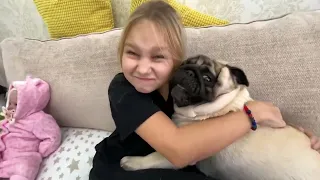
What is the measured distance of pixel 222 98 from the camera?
1143 millimetres

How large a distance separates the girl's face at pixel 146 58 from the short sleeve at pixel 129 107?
0.09 feet

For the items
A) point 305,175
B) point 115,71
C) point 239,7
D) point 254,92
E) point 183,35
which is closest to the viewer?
point 305,175

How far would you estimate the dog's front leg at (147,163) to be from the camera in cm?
117

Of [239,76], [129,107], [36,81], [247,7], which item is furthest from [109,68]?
[247,7]

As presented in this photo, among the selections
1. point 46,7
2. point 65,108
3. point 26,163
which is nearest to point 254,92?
point 65,108

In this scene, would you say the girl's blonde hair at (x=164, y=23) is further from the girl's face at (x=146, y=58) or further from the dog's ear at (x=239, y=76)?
the dog's ear at (x=239, y=76)

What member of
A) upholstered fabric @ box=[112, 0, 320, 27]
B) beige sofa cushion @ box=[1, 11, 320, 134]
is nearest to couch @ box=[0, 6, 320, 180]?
beige sofa cushion @ box=[1, 11, 320, 134]

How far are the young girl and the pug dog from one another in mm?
46

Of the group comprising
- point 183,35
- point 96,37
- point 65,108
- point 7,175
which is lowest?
point 7,175

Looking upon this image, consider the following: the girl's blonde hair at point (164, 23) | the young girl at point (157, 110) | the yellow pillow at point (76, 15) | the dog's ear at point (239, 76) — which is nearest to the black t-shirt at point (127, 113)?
the young girl at point (157, 110)

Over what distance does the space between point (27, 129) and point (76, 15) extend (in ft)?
1.80

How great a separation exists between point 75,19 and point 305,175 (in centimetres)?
114

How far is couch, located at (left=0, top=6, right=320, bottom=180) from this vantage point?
49.5 inches

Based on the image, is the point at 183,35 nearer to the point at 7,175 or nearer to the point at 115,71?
the point at 115,71
